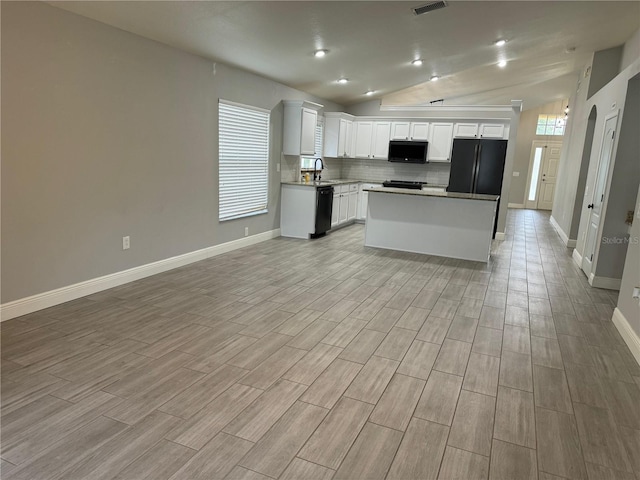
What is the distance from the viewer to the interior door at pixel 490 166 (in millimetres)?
7594

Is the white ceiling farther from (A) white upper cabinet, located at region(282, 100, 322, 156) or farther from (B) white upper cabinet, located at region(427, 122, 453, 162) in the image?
(B) white upper cabinet, located at region(427, 122, 453, 162)

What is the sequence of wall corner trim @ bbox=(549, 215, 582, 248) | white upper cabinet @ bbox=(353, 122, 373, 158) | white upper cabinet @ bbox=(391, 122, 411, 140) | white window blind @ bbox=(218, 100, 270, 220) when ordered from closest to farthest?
1. white window blind @ bbox=(218, 100, 270, 220)
2. wall corner trim @ bbox=(549, 215, 582, 248)
3. white upper cabinet @ bbox=(391, 122, 411, 140)
4. white upper cabinet @ bbox=(353, 122, 373, 158)

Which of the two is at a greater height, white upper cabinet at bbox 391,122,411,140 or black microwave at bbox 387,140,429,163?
white upper cabinet at bbox 391,122,411,140

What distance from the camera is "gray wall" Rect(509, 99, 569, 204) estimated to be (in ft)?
40.1

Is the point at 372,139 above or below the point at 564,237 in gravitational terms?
above

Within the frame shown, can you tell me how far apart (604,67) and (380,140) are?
4.16 meters

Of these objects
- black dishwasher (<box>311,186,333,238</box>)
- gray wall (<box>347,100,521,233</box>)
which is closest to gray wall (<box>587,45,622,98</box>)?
gray wall (<box>347,100,521,233</box>)

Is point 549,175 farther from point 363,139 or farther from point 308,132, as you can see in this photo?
point 308,132

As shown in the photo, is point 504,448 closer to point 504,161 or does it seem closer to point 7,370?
point 7,370

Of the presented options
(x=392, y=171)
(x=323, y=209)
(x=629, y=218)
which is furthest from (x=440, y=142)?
(x=629, y=218)

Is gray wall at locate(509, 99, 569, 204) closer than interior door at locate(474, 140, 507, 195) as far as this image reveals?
No

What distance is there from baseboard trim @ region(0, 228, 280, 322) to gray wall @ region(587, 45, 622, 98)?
6.83 meters

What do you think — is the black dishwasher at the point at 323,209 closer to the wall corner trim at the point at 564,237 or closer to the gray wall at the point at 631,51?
the wall corner trim at the point at 564,237

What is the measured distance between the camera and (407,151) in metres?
8.66
